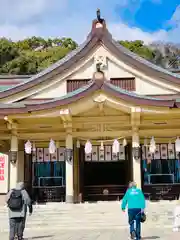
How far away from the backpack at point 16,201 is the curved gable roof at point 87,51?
912 cm

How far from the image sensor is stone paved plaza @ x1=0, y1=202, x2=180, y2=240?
10.1m

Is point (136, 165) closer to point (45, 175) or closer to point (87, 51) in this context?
point (45, 175)

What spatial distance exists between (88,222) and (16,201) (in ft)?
14.4

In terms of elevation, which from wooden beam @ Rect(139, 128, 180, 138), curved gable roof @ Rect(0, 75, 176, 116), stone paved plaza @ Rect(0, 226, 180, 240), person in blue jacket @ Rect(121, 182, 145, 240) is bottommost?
stone paved plaza @ Rect(0, 226, 180, 240)

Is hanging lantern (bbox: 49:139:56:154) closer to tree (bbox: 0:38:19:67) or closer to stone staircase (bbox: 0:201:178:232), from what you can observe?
stone staircase (bbox: 0:201:178:232)

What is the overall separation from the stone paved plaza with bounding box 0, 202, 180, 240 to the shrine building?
8.47 feet

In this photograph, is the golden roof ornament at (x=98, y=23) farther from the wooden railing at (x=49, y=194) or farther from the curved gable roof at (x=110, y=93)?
the wooden railing at (x=49, y=194)

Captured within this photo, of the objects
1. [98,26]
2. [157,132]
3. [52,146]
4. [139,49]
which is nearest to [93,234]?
[52,146]

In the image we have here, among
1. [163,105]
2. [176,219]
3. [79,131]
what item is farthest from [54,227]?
[163,105]

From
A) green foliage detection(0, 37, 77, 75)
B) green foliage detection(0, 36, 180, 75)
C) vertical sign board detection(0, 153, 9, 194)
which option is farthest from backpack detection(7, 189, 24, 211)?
green foliage detection(0, 37, 77, 75)

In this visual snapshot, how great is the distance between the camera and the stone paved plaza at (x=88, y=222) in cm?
1015

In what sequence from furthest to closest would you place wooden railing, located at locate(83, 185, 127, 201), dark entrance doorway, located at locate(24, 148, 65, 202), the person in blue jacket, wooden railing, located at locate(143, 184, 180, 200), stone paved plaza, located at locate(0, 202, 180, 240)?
wooden railing, located at locate(83, 185, 127, 201), dark entrance doorway, located at locate(24, 148, 65, 202), wooden railing, located at locate(143, 184, 180, 200), stone paved plaza, located at locate(0, 202, 180, 240), the person in blue jacket

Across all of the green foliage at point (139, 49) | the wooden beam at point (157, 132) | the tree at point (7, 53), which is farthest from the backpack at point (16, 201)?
the green foliage at point (139, 49)

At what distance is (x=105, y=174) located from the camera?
1823cm
